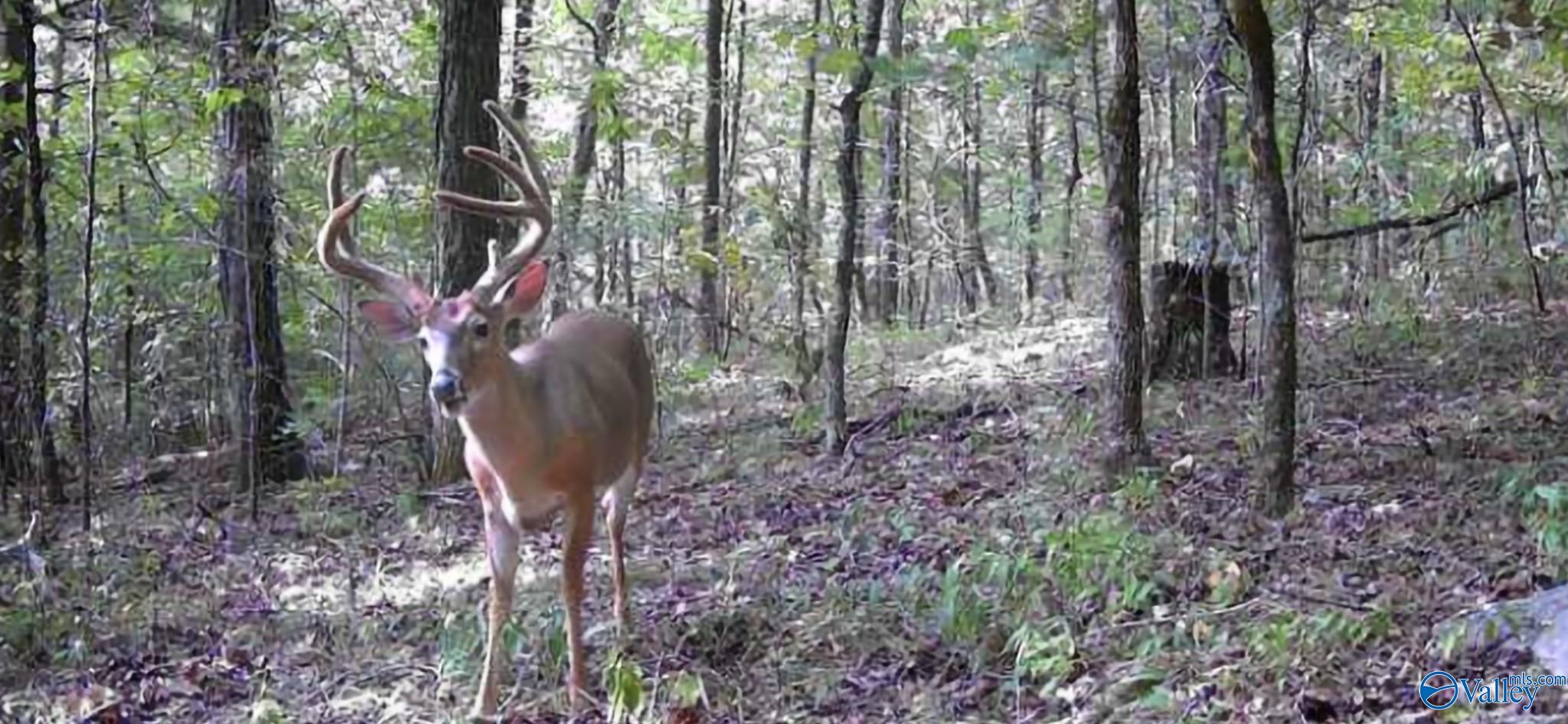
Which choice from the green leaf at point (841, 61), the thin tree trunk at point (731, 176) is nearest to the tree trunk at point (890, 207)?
the thin tree trunk at point (731, 176)

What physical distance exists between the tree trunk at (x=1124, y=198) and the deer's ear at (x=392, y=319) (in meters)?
3.11

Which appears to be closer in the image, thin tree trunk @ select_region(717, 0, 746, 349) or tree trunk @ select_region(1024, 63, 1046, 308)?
thin tree trunk @ select_region(717, 0, 746, 349)

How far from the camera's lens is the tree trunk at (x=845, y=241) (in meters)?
9.28

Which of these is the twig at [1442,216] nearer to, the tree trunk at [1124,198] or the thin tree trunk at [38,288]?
the tree trunk at [1124,198]

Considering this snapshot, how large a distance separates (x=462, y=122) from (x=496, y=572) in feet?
13.4

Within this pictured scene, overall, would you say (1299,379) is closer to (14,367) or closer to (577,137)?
(14,367)

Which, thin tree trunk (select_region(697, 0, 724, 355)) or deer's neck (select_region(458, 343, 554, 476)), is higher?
thin tree trunk (select_region(697, 0, 724, 355))

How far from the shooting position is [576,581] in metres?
5.71

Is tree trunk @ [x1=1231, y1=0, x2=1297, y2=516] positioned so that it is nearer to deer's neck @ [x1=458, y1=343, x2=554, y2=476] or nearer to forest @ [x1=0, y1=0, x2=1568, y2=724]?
forest @ [x1=0, y1=0, x2=1568, y2=724]

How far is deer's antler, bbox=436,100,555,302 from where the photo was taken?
19.7 feet

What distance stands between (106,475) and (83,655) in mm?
5373

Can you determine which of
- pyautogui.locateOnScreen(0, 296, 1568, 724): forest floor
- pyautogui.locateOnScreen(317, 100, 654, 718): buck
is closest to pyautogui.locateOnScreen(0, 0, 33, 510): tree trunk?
pyautogui.locateOnScreen(0, 296, 1568, 724): forest floor

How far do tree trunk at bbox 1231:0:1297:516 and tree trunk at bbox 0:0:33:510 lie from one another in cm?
641

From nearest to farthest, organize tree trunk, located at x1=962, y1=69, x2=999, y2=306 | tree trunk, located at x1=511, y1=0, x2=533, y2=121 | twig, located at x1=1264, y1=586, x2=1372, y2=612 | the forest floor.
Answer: the forest floor → twig, located at x1=1264, y1=586, x2=1372, y2=612 → tree trunk, located at x1=511, y1=0, x2=533, y2=121 → tree trunk, located at x1=962, y1=69, x2=999, y2=306
